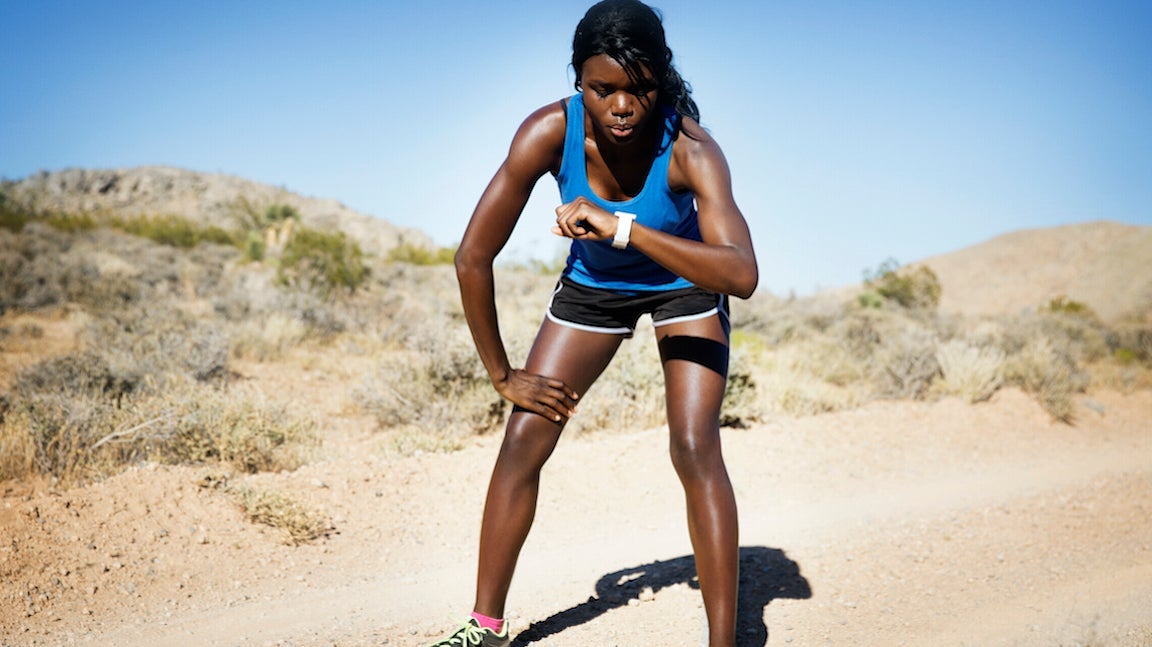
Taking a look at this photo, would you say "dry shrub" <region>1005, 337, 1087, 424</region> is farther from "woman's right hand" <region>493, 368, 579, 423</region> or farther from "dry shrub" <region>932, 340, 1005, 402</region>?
"woman's right hand" <region>493, 368, 579, 423</region>

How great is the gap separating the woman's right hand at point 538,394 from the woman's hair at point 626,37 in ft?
3.58

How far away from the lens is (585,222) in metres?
2.44

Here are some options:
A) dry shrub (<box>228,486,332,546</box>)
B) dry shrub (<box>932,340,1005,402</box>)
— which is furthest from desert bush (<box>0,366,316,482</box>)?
dry shrub (<box>932,340,1005,402</box>)

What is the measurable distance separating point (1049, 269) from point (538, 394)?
170 ft

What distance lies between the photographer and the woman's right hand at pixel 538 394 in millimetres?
2910

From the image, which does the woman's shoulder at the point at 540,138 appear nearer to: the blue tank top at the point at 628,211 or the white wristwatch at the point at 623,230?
the blue tank top at the point at 628,211

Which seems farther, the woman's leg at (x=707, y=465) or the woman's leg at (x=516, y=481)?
the woman's leg at (x=516, y=481)

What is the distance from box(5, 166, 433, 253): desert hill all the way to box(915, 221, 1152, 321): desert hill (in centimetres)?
3337

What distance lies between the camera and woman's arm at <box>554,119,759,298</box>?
2396mm

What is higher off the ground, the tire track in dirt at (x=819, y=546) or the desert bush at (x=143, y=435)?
the desert bush at (x=143, y=435)

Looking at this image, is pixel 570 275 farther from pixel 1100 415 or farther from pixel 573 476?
pixel 1100 415

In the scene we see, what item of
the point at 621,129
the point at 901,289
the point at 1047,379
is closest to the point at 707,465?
the point at 621,129

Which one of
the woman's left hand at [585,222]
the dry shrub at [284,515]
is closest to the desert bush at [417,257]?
the dry shrub at [284,515]

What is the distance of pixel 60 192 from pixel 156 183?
20.9ft
